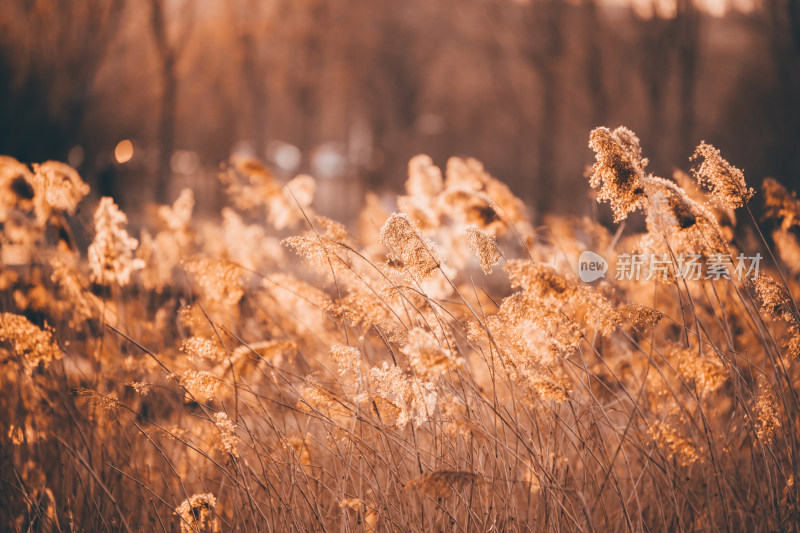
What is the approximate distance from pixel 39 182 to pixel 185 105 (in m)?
8.82

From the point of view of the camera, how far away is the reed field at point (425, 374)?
114 centimetres

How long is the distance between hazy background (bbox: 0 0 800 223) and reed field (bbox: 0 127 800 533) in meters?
1.31

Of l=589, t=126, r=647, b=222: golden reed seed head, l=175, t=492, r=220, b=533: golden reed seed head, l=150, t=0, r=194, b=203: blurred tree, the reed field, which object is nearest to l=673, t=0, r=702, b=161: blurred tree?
the reed field

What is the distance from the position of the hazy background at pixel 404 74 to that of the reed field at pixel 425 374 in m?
1.31

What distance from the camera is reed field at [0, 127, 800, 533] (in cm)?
114

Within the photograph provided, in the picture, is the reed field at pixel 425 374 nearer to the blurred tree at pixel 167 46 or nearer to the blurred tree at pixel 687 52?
the blurred tree at pixel 687 52

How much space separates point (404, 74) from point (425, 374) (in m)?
11.7

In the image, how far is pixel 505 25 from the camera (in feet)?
23.6

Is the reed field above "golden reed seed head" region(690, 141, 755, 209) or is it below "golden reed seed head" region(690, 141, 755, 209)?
below

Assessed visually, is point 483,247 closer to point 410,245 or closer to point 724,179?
point 410,245

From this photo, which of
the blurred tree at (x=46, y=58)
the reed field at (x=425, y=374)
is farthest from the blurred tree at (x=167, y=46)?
the reed field at (x=425, y=374)

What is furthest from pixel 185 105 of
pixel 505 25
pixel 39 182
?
pixel 39 182

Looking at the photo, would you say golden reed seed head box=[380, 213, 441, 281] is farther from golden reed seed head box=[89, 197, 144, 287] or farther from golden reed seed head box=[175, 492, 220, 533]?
golden reed seed head box=[89, 197, 144, 287]

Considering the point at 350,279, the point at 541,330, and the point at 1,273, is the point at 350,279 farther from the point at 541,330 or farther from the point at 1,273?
the point at 1,273
